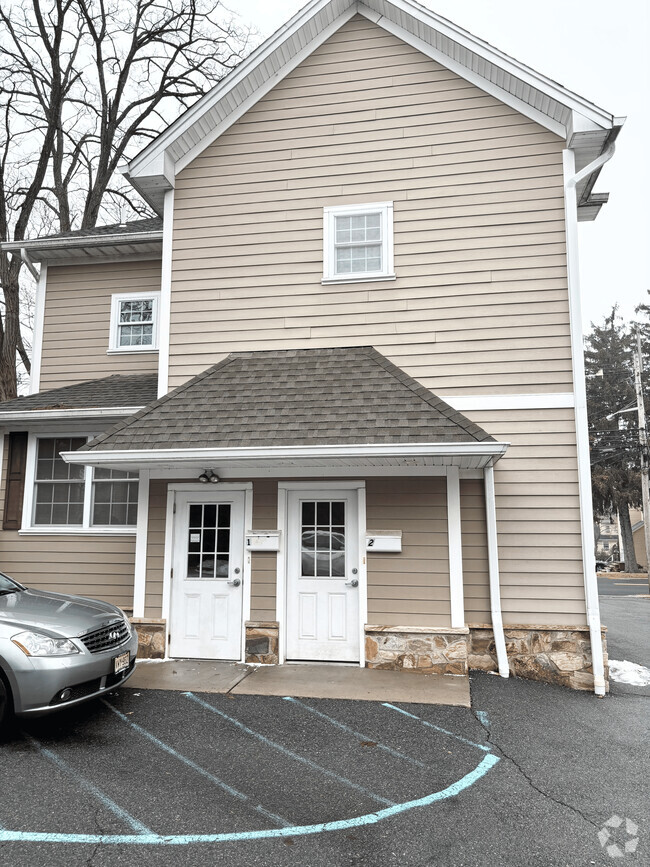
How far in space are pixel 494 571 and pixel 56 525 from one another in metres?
6.27

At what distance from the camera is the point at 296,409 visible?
22.9 ft

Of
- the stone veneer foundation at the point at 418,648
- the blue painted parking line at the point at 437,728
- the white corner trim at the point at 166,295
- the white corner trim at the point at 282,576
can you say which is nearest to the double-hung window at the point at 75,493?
the white corner trim at the point at 166,295

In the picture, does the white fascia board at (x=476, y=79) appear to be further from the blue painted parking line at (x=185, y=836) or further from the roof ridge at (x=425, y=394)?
the blue painted parking line at (x=185, y=836)

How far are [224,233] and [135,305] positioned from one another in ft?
9.12

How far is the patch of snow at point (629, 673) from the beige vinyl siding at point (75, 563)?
6451 mm

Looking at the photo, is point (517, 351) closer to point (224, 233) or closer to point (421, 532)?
point (421, 532)

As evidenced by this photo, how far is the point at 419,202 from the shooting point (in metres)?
7.86

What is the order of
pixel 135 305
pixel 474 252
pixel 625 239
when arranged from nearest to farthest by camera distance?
pixel 474 252
pixel 135 305
pixel 625 239

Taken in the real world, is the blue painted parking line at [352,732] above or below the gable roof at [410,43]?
below

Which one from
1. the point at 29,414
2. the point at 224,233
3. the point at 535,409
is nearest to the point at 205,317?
the point at 224,233

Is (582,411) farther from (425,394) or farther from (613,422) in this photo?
(613,422)

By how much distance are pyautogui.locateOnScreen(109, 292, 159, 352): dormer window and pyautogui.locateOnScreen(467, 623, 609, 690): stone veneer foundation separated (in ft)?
22.8

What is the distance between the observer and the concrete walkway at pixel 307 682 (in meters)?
6.02

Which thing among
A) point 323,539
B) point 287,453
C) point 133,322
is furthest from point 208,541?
point 133,322
